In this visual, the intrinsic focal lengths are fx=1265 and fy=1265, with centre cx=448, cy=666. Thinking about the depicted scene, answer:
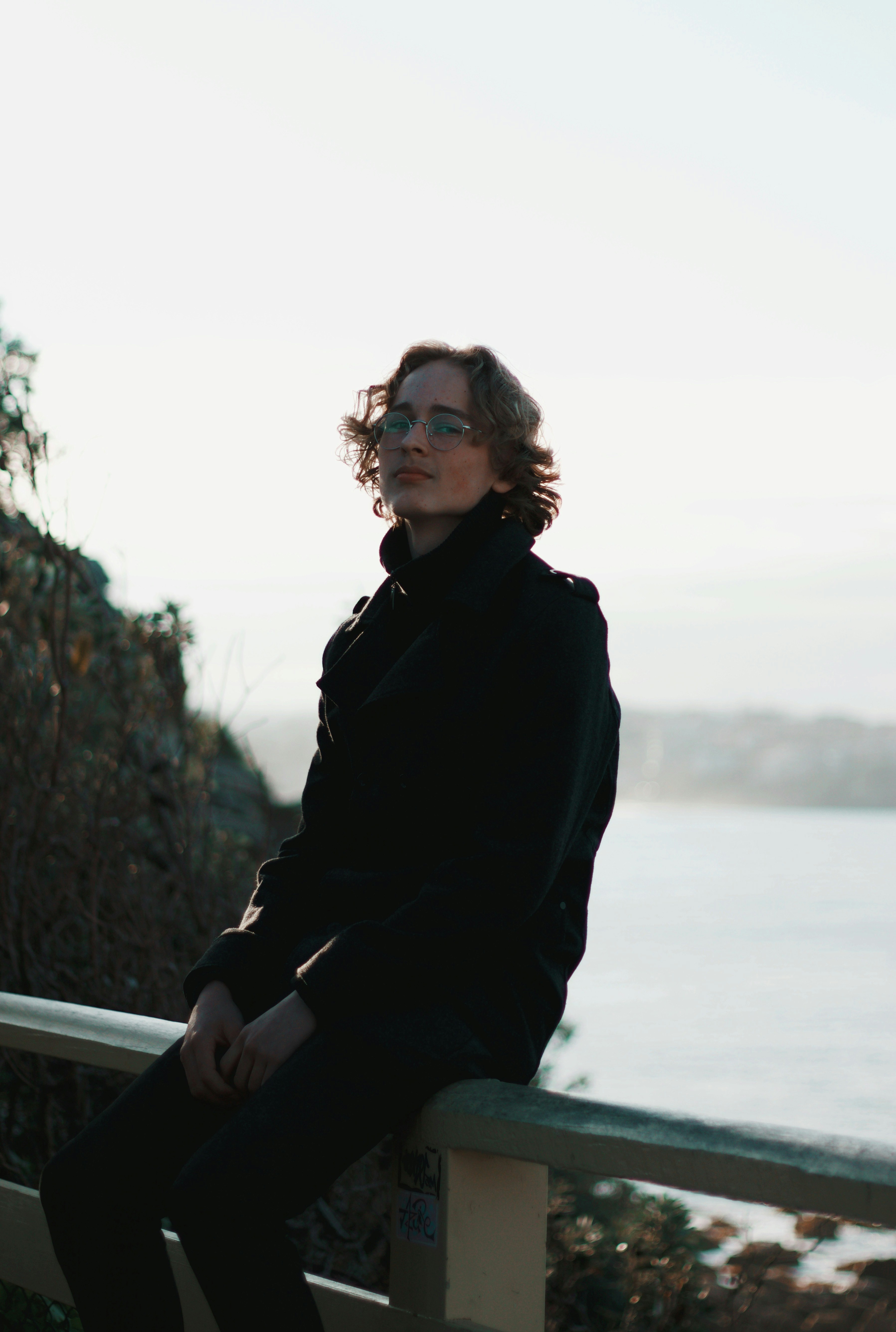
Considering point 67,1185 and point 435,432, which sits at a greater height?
point 435,432

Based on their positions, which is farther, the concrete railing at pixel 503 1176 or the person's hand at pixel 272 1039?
the person's hand at pixel 272 1039

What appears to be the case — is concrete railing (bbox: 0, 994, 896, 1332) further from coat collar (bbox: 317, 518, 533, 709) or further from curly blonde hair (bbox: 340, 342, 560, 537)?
curly blonde hair (bbox: 340, 342, 560, 537)

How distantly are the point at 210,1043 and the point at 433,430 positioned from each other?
1057 millimetres

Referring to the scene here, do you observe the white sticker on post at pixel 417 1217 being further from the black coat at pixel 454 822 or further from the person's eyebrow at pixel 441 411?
the person's eyebrow at pixel 441 411

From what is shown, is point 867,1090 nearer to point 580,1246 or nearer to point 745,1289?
point 580,1246

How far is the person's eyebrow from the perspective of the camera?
86.3 inches

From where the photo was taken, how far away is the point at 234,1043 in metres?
1.79

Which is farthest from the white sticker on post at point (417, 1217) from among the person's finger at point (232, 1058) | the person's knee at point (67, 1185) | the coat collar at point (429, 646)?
the coat collar at point (429, 646)

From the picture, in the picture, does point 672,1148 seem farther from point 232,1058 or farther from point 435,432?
point 435,432

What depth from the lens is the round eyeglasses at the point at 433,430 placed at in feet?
7.11

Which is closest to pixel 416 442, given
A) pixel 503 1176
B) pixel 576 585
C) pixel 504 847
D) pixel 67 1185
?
pixel 576 585

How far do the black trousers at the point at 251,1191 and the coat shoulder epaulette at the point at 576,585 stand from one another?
0.70 meters

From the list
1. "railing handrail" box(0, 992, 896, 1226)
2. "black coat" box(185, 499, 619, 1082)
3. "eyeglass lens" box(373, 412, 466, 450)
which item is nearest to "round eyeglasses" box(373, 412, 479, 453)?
"eyeglass lens" box(373, 412, 466, 450)

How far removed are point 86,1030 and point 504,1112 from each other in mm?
922
